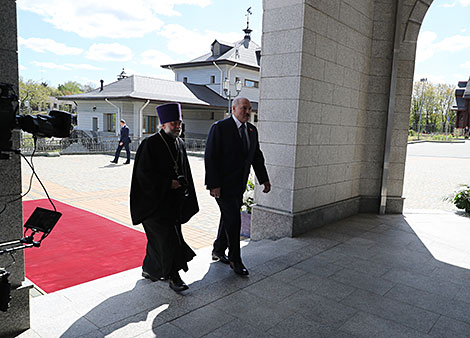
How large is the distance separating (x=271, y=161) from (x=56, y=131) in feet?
12.2

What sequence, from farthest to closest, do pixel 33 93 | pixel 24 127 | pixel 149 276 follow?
pixel 33 93 < pixel 149 276 < pixel 24 127

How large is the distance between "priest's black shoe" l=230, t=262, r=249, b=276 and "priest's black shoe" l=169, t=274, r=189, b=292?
0.64 meters

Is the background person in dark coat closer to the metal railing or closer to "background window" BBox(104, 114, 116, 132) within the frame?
the metal railing

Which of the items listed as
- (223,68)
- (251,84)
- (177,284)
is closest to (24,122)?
(177,284)

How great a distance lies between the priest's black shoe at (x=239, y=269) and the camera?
4007mm

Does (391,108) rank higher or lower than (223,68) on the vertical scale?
lower

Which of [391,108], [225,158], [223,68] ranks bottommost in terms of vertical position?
[225,158]

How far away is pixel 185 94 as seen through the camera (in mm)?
28344

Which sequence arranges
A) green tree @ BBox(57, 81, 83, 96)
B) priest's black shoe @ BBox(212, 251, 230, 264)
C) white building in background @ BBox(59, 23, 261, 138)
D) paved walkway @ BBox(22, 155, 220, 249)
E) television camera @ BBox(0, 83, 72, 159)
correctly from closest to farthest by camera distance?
1. television camera @ BBox(0, 83, 72, 159)
2. priest's black shoe @ BBox(212, 251, 230, 264)
3. paved walkway @ BBox(22, 155, 220, 249)
4. white building in background @ BBox(59, 23, 261, 138)
5. green tree @ BBox(57, 81, 83, 96)

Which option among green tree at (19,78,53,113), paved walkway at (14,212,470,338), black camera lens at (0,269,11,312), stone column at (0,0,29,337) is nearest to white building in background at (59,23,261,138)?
green tree at (19,78,53,113)

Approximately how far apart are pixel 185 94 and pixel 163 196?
2558 cm

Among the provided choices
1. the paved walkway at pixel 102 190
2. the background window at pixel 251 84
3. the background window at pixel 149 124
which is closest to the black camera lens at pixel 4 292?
the paved walkway at pixel 102 190

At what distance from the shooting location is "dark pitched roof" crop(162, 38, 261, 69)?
3050cm

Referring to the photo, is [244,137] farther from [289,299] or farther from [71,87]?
[71,87]
